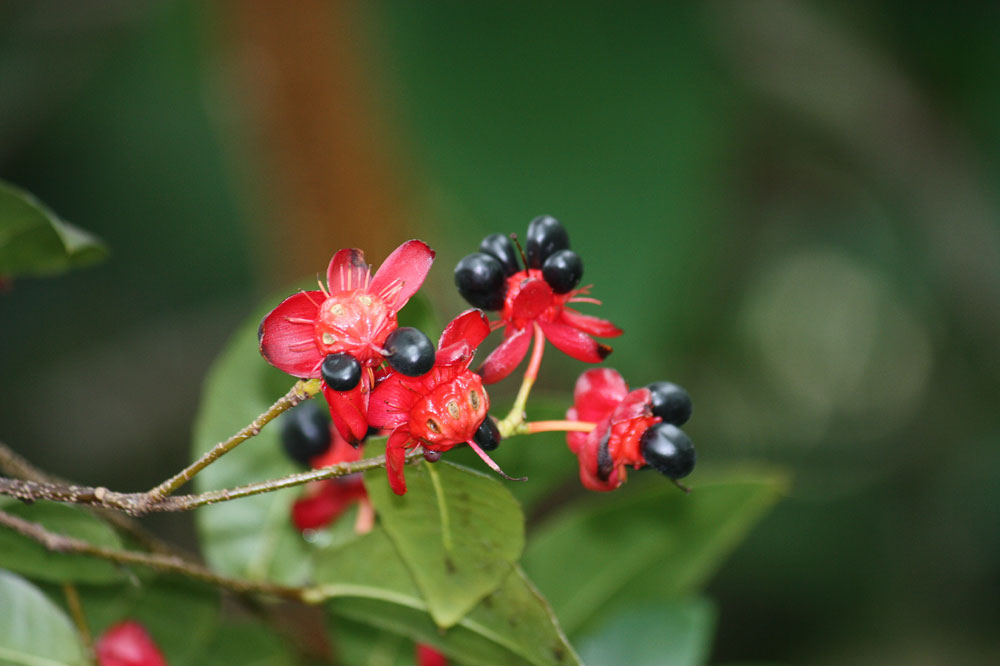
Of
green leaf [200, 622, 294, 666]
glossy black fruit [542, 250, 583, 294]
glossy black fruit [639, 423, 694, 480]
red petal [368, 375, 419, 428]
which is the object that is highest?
glossy black fruit [542, 250, 583, 294]

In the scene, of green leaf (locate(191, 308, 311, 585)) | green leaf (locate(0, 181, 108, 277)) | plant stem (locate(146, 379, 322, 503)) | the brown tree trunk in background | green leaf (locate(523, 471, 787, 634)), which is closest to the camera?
plant stem (locate(146, 379, 322, 503))

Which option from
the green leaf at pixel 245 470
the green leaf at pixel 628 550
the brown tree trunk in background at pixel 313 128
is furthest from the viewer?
the brown tree trunk in background at pixel 313 128

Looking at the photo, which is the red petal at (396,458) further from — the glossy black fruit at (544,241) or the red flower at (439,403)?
the glossy black fruit at (544,241)

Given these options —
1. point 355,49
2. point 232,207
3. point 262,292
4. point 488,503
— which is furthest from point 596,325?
point 232,207

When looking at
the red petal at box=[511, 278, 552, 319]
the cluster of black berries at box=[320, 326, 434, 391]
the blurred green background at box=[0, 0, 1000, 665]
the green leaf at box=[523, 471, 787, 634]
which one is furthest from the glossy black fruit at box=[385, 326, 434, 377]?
the blurred green background at box=[0, 0, 1000, 665]

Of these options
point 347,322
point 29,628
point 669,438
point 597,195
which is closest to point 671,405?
point 669,438

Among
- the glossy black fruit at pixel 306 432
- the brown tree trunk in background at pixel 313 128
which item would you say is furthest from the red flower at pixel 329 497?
the brown tree trunk in background at pixel 313 128

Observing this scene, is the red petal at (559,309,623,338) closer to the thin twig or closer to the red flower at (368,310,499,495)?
the red flower at (368,310,499,495)

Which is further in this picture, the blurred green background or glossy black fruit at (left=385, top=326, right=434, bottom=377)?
the blurred green background
